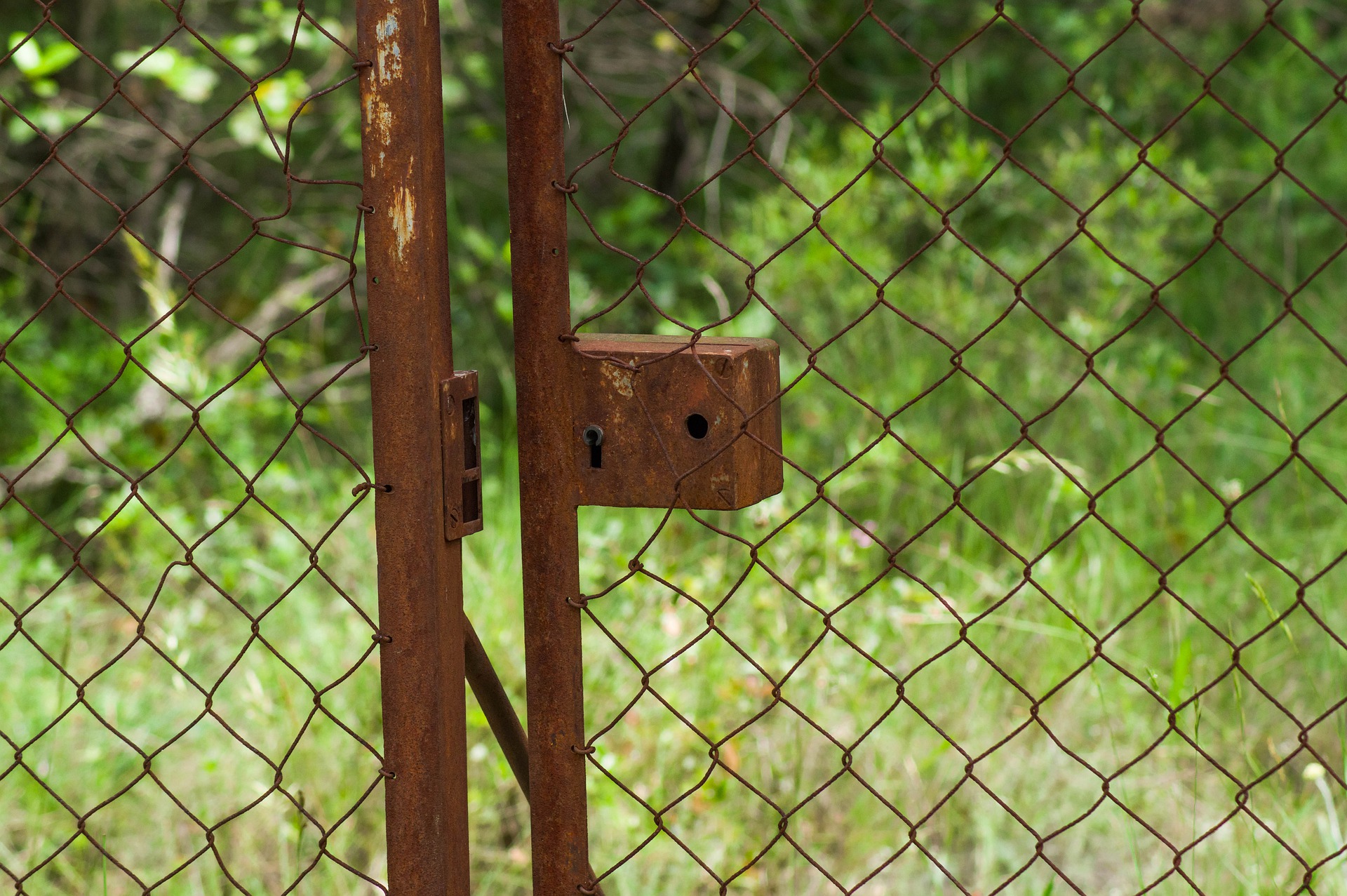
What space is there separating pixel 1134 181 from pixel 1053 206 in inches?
16.6

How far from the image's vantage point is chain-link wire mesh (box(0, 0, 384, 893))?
2.05m

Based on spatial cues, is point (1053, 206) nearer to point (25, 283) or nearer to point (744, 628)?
point (744, 628)

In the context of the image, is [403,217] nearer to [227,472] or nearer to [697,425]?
[697,425]

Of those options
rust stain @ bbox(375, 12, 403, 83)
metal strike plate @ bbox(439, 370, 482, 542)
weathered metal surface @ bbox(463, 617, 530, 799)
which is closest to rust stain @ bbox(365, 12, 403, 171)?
rust stain @ bbox(375, 12, 403, 83)

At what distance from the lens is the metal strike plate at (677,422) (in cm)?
121

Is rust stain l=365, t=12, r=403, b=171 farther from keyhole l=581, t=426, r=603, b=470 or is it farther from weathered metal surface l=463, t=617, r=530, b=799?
weathered metal surface l=463, t=617, r=530, b=799

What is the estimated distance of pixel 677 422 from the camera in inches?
48.3

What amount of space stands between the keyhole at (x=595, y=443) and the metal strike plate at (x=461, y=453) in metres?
0.11

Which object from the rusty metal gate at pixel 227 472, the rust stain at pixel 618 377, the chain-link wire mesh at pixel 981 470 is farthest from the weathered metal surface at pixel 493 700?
the rust stain at pixel 618 377

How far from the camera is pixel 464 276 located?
368 centimetres

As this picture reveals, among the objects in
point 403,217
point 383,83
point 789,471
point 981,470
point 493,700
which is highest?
point 789,471

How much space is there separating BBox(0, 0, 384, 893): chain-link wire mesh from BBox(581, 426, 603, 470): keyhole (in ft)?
0.78

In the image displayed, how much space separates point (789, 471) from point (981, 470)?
192 centimetres

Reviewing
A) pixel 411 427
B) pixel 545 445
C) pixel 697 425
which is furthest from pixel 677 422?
pixel 411 427
